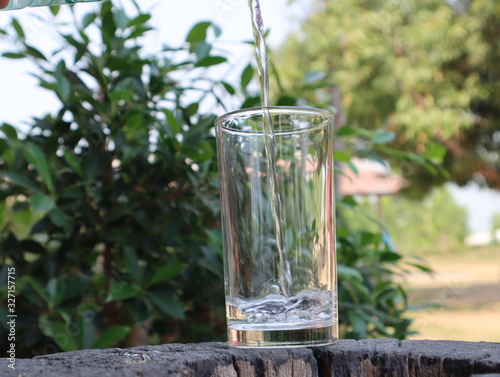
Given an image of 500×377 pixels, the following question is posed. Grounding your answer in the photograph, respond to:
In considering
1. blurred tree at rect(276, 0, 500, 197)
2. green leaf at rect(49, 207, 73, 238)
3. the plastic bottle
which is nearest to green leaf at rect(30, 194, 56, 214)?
green leaf at rect(49, 207, 73, 238)

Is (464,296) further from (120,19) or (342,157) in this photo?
(120,19)

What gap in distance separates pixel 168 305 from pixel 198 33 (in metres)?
0.52

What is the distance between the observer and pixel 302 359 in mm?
736

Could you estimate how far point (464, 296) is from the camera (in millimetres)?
7906

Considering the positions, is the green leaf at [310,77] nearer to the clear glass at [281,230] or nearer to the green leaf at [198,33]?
the green leaf at [198,33]

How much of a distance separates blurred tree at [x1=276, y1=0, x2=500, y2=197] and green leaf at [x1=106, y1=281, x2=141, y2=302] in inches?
211

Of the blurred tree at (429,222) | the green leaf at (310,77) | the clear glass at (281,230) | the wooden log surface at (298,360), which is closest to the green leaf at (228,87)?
the green leaf at (310,77)

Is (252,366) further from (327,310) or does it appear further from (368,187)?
(368,187)

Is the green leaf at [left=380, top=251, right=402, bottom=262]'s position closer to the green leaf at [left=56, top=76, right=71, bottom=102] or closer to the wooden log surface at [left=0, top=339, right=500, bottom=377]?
the wooden log surface at [left=0, top=339, right=500, bottom=377]

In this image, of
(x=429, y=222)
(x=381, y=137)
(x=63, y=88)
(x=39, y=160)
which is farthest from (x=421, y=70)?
(x=429, y=222)

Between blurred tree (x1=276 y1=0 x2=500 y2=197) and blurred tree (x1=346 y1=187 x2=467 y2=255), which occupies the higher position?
blurred tree (x1=276 y1=0 x2=500 y2=197)

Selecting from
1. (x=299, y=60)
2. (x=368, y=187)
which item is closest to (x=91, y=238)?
(x=299, y=60)

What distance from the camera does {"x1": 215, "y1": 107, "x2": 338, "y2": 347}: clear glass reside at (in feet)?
2.35

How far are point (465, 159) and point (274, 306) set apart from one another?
258 inches
